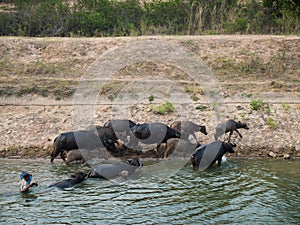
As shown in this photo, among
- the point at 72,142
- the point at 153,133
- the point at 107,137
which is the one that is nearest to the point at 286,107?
the point at 153,133

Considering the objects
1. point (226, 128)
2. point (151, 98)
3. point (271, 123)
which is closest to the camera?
point (226, 128)

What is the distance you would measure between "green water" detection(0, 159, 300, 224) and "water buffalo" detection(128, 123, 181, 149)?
5.11 ft

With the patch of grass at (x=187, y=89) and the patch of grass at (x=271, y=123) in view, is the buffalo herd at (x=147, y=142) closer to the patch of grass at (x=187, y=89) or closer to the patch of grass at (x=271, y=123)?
the patch of grass at (x=271, y=123)

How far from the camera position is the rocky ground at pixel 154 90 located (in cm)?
1680

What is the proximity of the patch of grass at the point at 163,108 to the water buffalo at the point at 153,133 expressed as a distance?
217 cm

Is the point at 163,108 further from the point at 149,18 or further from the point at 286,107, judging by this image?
the point at 149,18

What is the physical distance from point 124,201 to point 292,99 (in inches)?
378

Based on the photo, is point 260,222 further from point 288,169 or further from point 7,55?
point 7,55

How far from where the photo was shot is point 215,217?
1052 centimetres

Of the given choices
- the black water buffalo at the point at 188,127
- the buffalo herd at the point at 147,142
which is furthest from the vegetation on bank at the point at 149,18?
the buffalo herd at the point at 147,142

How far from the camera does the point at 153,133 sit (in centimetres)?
1566

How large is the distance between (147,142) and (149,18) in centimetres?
1310

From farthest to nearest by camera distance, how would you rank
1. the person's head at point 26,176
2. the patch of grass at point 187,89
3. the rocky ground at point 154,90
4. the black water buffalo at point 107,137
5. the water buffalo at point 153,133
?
the patch of grass at point 187,89, the rocky ground at point 154,90, the water buffalo at point 153,133, the black water buffalo at point 107,137, the person's head at point 26,176

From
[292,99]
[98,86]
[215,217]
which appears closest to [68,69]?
[98,86]
